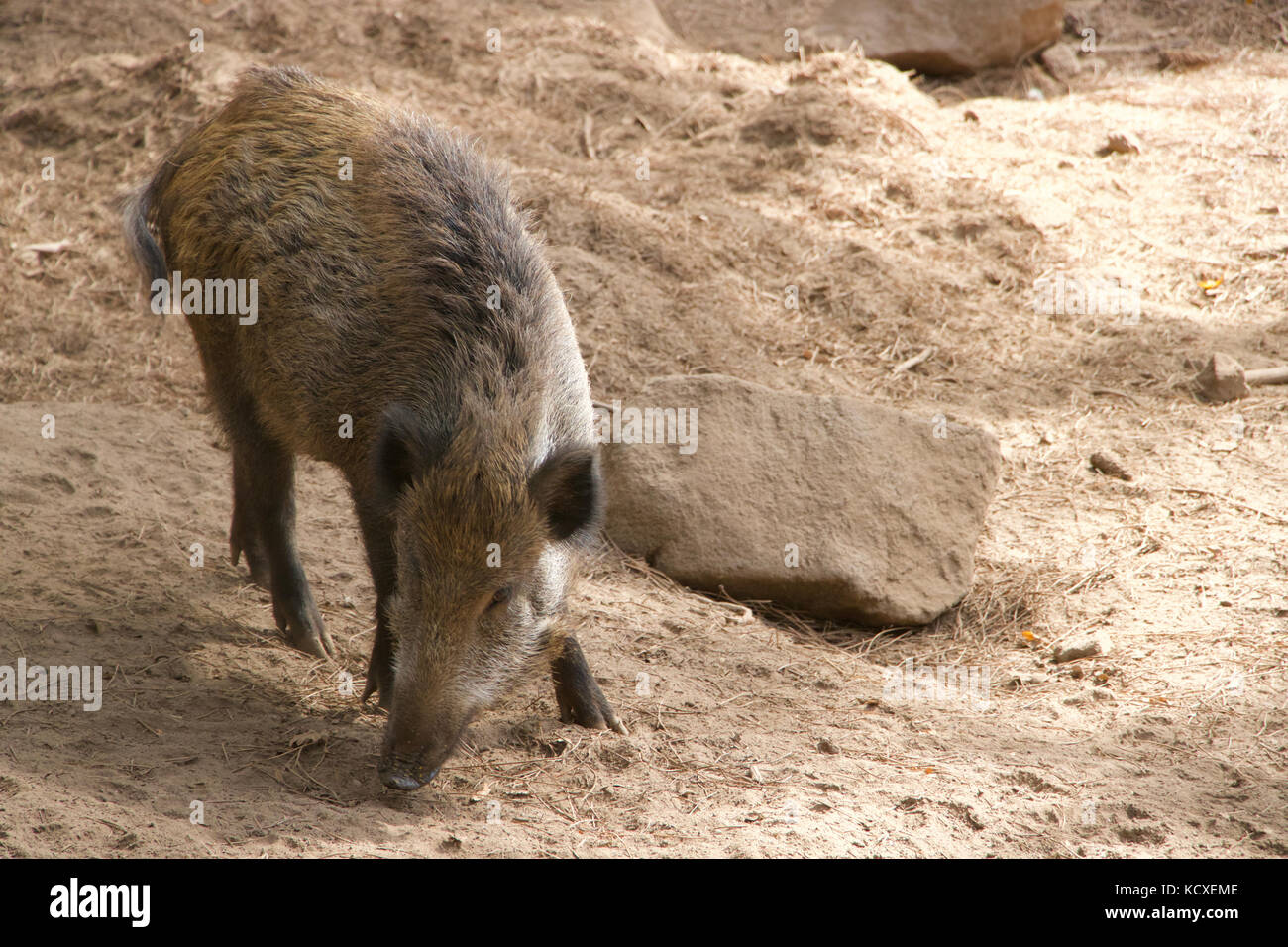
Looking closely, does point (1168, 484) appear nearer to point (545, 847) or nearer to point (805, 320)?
point (805, 320)

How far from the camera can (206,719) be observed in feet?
12.7

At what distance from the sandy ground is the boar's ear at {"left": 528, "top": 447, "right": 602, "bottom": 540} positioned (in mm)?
889

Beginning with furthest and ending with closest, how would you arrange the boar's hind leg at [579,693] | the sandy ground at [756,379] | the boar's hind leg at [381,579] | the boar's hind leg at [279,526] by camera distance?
the boar's hind leg at [279,526] → the boar's hind leg at [579,693] → the boar's hind leg at [381,579] → the sandy ground at [756,379]

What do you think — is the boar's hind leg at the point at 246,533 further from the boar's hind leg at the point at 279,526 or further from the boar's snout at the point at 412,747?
the boar's snout at the point at 412,747

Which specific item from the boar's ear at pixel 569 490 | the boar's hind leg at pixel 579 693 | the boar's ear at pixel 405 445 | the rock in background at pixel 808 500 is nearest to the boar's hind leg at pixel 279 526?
the boar's hind leg at pixel 579 693

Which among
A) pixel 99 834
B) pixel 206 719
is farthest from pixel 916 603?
pixel 99 834

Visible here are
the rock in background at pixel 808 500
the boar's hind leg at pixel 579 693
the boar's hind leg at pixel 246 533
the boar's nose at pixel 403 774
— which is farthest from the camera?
the rock in background at pixel 808 500

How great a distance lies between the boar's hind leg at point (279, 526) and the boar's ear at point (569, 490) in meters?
1.58

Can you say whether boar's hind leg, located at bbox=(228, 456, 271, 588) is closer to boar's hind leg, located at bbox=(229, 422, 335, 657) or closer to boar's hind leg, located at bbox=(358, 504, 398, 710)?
boar's hind leg, located at bbox=(229, 422, 335, 657)

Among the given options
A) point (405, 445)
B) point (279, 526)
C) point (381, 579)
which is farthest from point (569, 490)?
point (279, 526)

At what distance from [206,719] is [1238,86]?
908cm

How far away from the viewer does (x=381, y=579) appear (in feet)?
12.0

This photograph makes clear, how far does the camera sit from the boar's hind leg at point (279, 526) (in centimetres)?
442

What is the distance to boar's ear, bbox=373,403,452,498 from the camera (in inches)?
127
